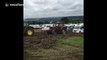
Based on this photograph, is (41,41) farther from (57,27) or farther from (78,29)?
(78,29)

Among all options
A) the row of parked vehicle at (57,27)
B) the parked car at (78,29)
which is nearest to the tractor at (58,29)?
the row of parked vehicle at (57,27)

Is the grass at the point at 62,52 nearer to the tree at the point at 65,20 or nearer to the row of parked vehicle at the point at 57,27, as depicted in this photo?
the row of parked vehicle at the point at 57,27

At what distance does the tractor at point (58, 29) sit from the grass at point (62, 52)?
90mm

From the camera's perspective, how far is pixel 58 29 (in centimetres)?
225

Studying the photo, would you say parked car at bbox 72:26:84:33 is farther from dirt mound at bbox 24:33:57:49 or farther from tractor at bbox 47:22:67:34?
dirt mound at bbox 24:33:57:49

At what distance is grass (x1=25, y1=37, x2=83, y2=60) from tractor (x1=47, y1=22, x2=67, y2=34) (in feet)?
0.29

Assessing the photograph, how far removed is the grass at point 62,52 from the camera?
2.11 metres

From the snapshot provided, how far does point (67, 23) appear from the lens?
6.95ft

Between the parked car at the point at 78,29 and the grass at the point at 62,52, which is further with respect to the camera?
the grass at the point at 62,52

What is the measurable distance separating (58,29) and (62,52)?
0.28 metres
